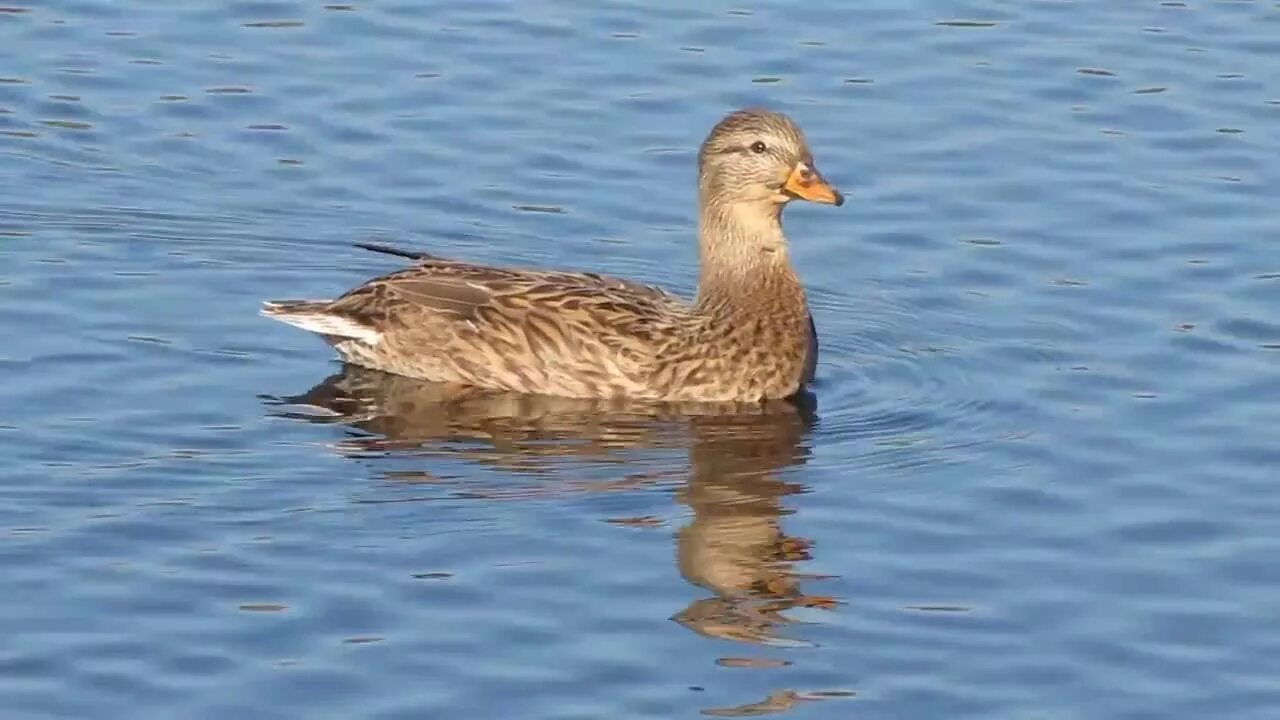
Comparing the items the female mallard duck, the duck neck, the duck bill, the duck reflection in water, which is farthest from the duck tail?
the duck bill

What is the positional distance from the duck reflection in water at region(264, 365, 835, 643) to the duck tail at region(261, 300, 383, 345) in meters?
0.20

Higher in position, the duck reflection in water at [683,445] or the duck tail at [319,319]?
the duck tail at [319,319]

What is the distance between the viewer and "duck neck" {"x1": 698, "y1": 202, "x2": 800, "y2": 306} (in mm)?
14703

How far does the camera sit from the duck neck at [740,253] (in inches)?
579

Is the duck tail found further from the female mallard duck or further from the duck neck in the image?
the duck neck

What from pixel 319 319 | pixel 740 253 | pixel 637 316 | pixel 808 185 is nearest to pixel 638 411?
pixel 637 316

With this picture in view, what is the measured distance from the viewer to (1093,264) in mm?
15492

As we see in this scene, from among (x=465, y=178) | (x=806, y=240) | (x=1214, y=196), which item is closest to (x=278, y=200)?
(x=465, y=178)

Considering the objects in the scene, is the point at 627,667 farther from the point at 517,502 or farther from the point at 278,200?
the point at 278,200

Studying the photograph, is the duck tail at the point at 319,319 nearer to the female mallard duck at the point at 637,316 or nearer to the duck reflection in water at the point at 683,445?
the female mallard duck at the point at 637,316

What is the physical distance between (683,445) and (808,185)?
1789mm

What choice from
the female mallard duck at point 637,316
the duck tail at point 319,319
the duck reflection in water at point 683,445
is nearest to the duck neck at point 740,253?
the female mallard duck at point 637,316

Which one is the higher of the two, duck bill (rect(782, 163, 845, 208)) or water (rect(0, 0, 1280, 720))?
duck bill (rect(782, 163, 845, 208))

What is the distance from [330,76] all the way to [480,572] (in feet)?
24.2
